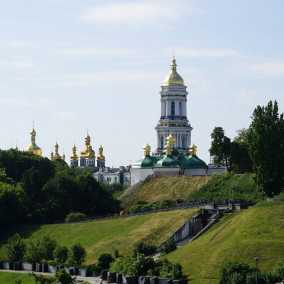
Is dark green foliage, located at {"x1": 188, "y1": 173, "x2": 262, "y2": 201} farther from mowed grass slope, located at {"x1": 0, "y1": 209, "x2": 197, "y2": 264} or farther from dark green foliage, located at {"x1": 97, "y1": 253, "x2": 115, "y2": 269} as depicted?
dark green foliage, located at {"x1": 97, "y1": 253, "x2": 115, "y2": 269}

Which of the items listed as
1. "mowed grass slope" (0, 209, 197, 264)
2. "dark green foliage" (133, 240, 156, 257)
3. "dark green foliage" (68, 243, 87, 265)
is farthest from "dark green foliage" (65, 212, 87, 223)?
"dark green foliage" (133, 240, 156, 257)

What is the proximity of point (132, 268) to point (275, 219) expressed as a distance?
11854 millimetres

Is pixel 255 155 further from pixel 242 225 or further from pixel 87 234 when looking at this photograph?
pixel 87 234

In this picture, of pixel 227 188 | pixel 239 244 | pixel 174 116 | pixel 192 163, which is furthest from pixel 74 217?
pixel 174 116

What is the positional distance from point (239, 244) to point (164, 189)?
46.9 meters

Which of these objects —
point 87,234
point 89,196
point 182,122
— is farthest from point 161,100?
point 87,234

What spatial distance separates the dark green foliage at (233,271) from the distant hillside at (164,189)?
47102 millimetres

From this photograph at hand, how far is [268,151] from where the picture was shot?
7175 cm

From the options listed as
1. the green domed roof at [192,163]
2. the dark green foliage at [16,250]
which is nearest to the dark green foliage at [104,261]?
the dark green foliage at [16,250]

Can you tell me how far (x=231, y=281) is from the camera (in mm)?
54688

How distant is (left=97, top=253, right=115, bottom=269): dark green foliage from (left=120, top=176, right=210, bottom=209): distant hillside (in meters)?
35.8

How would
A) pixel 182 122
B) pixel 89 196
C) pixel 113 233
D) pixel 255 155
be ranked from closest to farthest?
pixel 255 155 < pixel 113 233 < pixel 89 196 < pixel 182 122

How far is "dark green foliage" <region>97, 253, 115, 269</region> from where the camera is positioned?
67.5 meters

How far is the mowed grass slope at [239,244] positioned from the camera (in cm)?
5975
